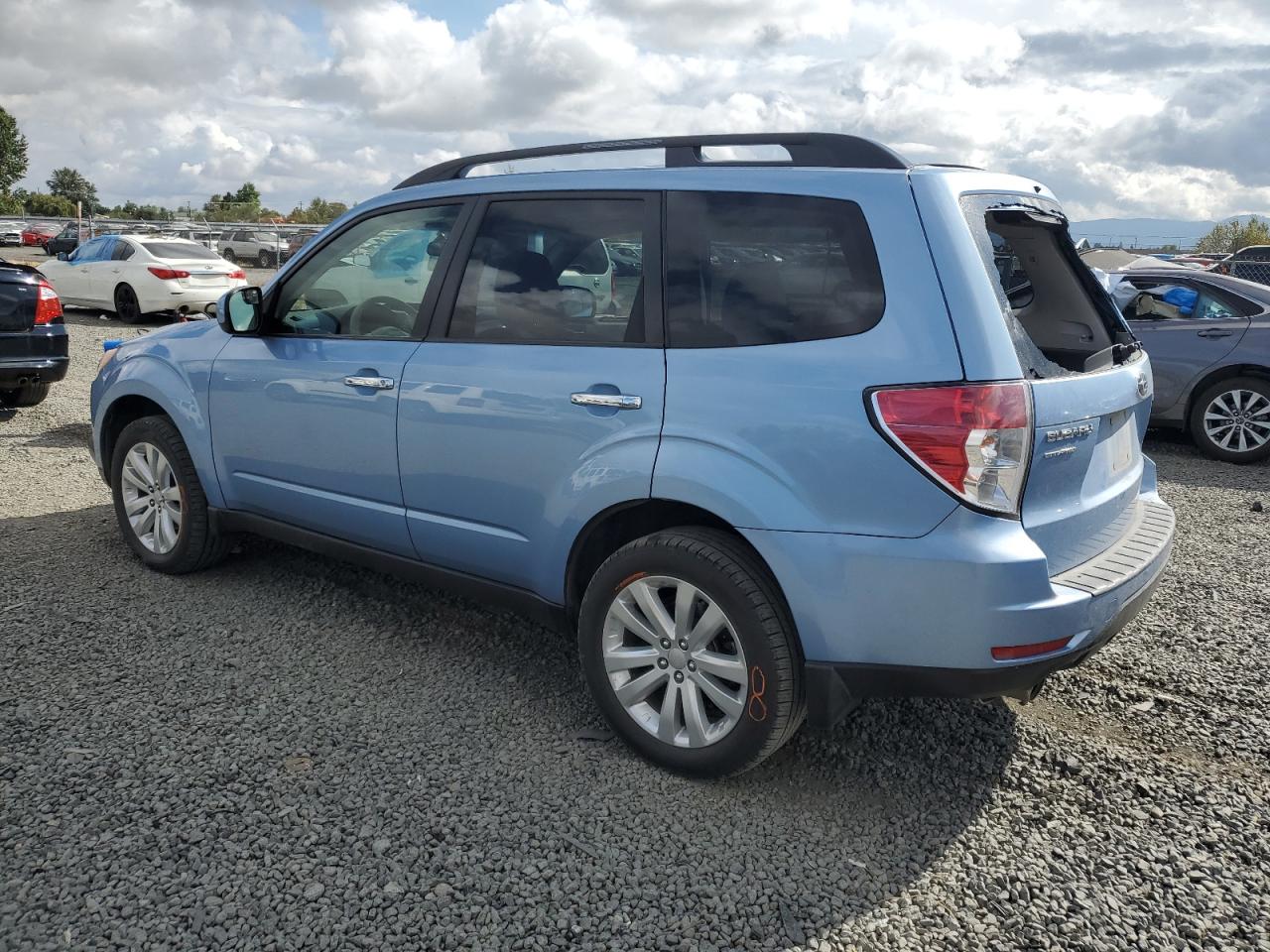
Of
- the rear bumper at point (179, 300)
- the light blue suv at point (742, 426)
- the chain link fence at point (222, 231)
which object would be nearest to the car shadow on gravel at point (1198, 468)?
the light blue suv at point (742, 426)

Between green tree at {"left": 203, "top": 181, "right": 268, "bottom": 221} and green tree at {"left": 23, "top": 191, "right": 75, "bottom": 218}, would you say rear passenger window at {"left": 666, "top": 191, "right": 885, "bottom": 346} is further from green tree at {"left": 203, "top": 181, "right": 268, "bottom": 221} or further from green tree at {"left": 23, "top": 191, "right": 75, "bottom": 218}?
green tree at {"left": 23, "top": 191, "right": 75, "bottom": 218}

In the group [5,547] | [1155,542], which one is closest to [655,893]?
[1155,542]

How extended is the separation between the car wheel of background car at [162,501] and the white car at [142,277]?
12.4 metres

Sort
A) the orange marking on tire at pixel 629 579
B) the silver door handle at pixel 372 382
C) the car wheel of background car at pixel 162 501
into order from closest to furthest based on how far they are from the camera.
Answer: the orange marking on tire at pixel 629 579 < the silver door handle at pixel 372 382 < the car wheel of background car at pixel 162 501

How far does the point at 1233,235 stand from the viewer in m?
45.5

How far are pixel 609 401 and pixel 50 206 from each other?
280 ft

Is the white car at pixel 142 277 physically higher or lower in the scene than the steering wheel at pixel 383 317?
lower

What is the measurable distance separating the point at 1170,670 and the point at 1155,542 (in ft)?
3.63

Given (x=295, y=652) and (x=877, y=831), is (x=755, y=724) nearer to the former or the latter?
(x=877, y=831)

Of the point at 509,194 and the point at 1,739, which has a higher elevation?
the point at 509,194

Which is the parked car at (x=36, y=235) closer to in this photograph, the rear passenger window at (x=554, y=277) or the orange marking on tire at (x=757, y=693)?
the rear passenger window at (x=554, y=277)

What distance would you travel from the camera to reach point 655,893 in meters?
2.67

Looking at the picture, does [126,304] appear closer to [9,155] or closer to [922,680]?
[922,680]

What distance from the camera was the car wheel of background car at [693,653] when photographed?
2.89m
